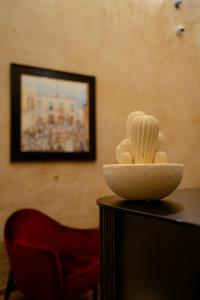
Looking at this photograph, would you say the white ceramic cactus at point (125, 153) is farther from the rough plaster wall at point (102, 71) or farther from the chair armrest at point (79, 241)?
the rough plaster wall at point (102, 71)

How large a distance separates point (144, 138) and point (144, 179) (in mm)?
151

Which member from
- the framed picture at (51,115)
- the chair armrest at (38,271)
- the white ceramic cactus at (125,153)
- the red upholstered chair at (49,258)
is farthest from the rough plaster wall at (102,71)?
the white ceramic cactus at (125,153)

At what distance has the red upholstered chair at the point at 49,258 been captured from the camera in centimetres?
178

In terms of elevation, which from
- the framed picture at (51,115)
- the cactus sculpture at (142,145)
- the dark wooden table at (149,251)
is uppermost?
the framed picture at (51,115)

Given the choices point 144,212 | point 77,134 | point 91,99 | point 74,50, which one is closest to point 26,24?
point 74,50

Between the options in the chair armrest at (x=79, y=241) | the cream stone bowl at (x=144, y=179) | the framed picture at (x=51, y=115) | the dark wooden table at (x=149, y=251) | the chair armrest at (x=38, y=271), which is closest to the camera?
the dark wooden table at (x=149, y=251)

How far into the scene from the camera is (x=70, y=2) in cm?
293

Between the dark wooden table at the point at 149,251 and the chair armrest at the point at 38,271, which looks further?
the chair armrest at the point at 38,271

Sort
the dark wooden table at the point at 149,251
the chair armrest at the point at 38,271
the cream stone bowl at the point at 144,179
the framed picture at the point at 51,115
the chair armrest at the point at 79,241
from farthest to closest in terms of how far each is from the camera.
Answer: the framed picture at the point at 51,115
the chair armrest at the point at 79,241
the chair armrest at the point at 38,271
the cream stone bowl at the point at 144,179
the dark wooden table at the point at 149,251

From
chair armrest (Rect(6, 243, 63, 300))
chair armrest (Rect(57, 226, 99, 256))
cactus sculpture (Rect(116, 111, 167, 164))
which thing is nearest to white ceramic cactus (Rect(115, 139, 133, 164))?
cactus sculpture (Rect(116, 111, 167, 164))

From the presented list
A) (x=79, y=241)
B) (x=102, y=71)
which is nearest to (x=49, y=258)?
(x=79, y=241)

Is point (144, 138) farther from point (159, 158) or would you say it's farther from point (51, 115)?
point (51, 115)

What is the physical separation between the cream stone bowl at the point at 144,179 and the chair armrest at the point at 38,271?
3.62ft

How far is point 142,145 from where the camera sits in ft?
3.06
